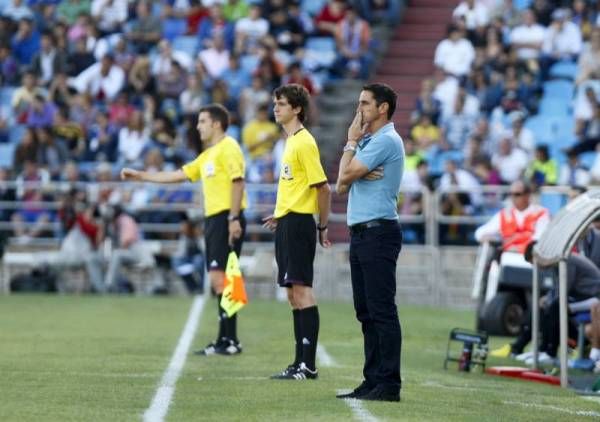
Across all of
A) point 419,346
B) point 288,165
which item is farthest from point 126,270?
point 288,165

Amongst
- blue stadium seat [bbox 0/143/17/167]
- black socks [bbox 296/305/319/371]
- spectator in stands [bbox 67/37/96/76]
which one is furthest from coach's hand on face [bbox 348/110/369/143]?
spectator in stands [bbox 67/37/96/76]

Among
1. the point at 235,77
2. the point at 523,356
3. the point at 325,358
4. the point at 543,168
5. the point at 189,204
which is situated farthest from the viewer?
the point at 235,77

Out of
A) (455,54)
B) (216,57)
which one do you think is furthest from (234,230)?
(216,57)

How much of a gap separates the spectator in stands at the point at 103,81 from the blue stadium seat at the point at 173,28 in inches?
61.0

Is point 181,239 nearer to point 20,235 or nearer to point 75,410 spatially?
point 20,235

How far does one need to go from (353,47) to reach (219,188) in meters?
15.5

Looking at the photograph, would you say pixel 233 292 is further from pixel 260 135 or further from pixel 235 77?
pixel 235 77

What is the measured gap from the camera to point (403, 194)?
26.6 m

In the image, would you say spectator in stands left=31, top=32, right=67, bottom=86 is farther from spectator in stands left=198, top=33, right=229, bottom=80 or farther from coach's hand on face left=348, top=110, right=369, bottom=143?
coach's hand on face left=348, top=110, right=369, bottom=143

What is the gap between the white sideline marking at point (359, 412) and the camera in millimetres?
9797

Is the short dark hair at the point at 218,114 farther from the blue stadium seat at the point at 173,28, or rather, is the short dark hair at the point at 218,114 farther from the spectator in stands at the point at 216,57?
the blue stadium seat at the point at 173,28

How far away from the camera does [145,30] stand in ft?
106

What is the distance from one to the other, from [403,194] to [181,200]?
387 cm

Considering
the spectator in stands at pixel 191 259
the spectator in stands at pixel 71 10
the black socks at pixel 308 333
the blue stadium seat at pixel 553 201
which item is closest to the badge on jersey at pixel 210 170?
the black socks at pixel 308 333
